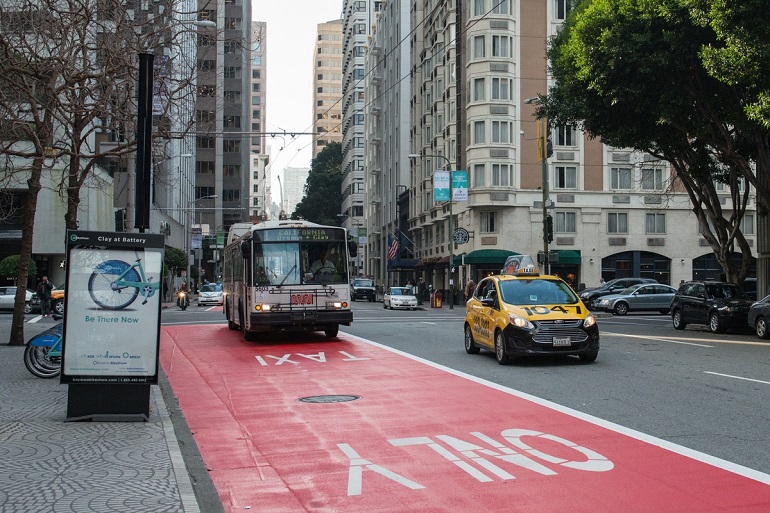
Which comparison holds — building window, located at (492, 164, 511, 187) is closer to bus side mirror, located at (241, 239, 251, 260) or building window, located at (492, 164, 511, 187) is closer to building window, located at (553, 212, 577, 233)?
building window, located at (553, 212, 577, 233)

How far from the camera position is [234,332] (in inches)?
1080

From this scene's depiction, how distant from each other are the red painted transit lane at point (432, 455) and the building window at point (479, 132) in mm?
43302

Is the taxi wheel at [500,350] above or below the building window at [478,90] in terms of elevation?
below

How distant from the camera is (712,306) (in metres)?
27.8

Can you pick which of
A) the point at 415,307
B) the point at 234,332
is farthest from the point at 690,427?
the point at 415,307

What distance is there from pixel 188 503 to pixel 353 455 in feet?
8.56

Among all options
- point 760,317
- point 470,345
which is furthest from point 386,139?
point 470,345

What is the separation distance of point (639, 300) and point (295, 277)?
2671 centimetres

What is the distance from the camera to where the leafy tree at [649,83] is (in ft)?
78.5

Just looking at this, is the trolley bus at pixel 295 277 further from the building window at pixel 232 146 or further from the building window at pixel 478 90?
the building window at pixel 232 146

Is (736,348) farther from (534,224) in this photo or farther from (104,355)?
(534,224)

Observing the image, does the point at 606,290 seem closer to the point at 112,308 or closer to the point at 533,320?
the point at 533,320

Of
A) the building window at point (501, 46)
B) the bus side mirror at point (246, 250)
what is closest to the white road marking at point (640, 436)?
the bus side mirror at point (246, 250)

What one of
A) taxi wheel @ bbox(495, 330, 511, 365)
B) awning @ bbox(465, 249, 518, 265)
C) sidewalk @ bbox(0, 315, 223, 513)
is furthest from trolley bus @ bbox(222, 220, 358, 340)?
awning @ bbox(465, 249, 518, 265)
